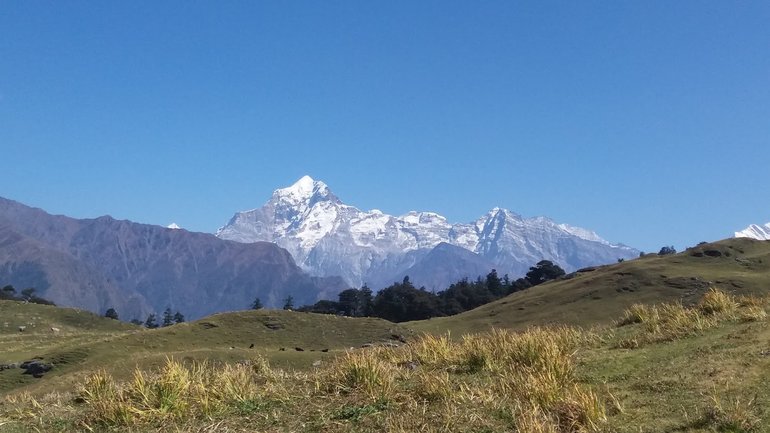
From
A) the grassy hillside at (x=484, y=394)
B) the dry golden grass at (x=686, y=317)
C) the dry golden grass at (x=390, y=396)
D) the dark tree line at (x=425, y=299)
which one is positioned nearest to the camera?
the grassy hillside at (x=484, y=394)

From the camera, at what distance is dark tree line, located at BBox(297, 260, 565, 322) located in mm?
117250

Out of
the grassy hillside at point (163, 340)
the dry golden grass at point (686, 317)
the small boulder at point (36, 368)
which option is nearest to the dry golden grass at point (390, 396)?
the dry golden grass at point (686, 317)

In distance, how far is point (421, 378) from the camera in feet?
37.8

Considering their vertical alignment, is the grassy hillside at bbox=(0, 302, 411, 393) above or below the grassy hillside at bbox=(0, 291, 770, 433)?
below

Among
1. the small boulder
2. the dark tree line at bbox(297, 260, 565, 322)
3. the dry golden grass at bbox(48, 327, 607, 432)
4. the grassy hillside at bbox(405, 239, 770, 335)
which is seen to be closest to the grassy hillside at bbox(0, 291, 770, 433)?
the dry golden grass at bbox(48, 327, 607, 432)

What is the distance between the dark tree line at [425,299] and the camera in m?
117

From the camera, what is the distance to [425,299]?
390 feet

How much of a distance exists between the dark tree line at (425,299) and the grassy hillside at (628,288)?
1288 inches

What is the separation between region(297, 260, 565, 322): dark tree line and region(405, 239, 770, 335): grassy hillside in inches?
1288

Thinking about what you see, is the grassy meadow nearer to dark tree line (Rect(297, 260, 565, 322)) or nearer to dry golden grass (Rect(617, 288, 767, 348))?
dry golden grass (Rect(617, 288, 767, 348))

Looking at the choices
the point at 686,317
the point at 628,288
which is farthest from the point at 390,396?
the point at 628,288

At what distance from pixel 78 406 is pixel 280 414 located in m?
5.81

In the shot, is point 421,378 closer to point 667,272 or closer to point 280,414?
point 280,414

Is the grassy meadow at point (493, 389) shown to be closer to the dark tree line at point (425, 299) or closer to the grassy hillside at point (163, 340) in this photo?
the grassy hillside at point (163, 340)
